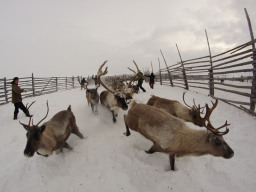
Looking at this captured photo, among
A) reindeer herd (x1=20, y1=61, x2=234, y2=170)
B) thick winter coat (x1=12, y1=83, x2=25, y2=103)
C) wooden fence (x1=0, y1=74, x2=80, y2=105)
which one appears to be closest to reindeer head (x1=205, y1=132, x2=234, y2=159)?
reindeer herd (x1=20, y1=61, x2=234, y2=170)

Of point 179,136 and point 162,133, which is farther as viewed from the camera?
point 162,133

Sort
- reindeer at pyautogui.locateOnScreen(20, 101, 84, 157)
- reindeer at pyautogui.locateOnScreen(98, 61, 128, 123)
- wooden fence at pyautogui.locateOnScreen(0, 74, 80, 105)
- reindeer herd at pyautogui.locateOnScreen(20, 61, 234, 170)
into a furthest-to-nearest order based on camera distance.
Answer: wooden fence at pyautogui.locateOnScreen(0, 74, 80, 105), reindeer at pyautogui.locateOnScreen(98, 61, 128, 123), reindeer at pyautogui.locateOnScreen(20, 101, 84, 157), reindeer herd at pyautogui.locateOnScreen(20, 61, 234, 170)

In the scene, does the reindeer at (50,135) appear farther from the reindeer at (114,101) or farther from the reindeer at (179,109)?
the reindeer at (179,109)

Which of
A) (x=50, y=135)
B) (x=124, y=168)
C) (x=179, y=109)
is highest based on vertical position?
(x=179, y=109)

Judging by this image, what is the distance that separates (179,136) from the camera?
3.10m

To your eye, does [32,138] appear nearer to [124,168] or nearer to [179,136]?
[124,168]

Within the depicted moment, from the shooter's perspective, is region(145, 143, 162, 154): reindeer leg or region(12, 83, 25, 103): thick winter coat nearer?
region(145, 143, 162, 154): reindeer leg

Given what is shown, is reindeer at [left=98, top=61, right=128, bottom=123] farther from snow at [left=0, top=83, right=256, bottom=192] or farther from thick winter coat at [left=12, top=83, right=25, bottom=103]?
thick winter coat at [left=12, top=83, right=25, bottom=103]

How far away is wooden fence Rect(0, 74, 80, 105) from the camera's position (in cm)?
1131

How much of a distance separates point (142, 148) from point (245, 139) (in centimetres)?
246

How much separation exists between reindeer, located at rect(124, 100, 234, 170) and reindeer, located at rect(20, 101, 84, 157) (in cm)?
186

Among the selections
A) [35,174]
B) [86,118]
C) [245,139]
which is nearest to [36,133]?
[35,174]

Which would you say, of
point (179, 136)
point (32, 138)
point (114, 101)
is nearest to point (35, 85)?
point (114, 101)

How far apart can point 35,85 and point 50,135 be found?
1474 centimetres
